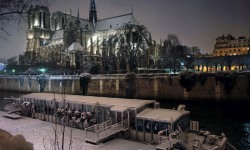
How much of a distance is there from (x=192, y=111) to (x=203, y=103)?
5.91 meters

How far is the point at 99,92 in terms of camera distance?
2101 inches

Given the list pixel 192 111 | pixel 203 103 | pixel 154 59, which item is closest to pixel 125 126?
pixel 192 111

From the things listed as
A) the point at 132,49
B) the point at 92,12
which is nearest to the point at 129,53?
the point at 132,49

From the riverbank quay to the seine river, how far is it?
10.3 m

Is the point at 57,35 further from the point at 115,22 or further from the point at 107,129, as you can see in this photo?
the point at 107,129

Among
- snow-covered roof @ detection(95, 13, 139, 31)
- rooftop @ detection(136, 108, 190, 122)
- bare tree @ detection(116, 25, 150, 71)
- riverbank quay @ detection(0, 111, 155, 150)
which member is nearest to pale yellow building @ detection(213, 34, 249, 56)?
snow-covered roof @ detection(95, 13, 139, 31)

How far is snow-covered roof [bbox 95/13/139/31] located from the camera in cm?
10919

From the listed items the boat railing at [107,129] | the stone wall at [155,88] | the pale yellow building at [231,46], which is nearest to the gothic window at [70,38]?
the stone wall at [155,88]

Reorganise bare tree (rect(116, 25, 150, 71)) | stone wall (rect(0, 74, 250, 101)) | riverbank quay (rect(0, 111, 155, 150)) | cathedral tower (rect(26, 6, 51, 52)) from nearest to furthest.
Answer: riverbank quay (rect(0, 111, 155, 150))
stone wall (rect(0, 74, 250, 101))
bare tree (rect(116, 25, 150, 71))
cathedral tower (rect(26, 6, 51, 52))

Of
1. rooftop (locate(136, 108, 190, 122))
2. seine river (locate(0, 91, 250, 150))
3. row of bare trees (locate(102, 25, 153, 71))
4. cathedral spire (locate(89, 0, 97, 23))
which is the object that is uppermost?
cathedral spire (locate(89, 0, 97, 23))

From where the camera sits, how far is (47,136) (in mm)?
15797

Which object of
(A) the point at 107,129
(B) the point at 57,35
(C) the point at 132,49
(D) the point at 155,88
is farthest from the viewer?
(B) the point at 57,35

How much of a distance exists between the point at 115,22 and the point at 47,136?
102157 millimetres

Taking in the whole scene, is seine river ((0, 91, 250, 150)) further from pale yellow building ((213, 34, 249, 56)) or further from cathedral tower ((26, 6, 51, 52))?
cathedral tower ((26, 6, 51, 52))
